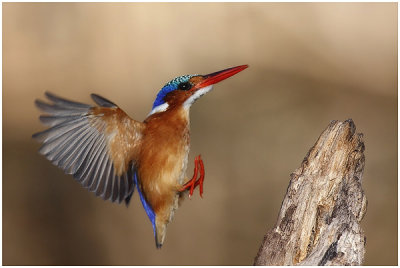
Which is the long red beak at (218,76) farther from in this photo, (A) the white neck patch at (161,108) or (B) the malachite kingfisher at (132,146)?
(A) the white neck patch at (161,108)

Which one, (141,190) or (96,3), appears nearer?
(141,190)

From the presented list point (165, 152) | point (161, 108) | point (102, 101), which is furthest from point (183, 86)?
point (102, 101)

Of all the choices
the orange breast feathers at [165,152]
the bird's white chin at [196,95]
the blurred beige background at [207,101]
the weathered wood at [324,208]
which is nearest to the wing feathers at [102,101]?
the orange breast feathers at [165,152]

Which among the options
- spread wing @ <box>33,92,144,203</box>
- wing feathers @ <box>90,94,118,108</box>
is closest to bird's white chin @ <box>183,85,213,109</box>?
spread wing @ <box>33,92,144,203</box>

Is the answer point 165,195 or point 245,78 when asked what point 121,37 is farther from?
point 165,195

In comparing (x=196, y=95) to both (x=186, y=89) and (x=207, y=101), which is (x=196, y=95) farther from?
(x=207, y=101)

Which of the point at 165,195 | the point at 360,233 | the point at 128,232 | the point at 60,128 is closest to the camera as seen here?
the point at 360,233

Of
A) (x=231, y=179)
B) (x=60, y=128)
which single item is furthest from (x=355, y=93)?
(x=60, y=128)
